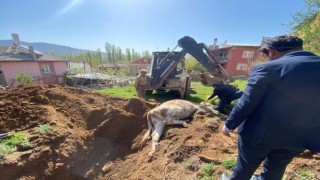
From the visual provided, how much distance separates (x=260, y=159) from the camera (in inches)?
74.7

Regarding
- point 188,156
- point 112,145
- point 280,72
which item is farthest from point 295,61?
point 112,145

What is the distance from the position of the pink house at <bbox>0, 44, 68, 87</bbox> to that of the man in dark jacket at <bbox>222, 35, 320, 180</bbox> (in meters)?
23.1

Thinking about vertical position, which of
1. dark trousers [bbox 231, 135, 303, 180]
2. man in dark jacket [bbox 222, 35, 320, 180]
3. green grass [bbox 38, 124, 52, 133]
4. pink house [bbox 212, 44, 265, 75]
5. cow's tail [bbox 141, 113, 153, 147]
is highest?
pink house [bbox 212, 44, 265, 75]

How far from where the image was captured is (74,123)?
4449 mm

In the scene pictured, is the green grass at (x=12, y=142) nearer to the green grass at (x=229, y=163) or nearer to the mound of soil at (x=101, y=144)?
the mound of soil at (x=101, y=144)

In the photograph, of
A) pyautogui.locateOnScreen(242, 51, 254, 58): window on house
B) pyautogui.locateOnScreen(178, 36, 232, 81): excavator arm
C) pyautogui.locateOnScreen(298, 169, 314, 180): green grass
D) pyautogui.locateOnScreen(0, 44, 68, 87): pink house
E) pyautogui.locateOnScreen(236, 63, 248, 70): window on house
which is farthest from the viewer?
pyautogui.locateOnScreen(236, 63, 248, 70): window on house

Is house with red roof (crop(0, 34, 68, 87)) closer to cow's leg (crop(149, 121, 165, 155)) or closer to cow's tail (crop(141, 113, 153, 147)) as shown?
cow's tail (crop(141, 113, 153, 147))

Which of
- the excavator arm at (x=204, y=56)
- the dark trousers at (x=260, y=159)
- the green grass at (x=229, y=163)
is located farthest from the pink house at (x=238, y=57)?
the dark trousers at (x=260, y=159)

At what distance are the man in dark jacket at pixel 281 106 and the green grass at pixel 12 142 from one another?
3.64 m

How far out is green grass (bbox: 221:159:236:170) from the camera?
2802 millimetres

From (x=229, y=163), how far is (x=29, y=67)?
25.7m

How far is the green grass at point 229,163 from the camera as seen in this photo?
9.19 ft

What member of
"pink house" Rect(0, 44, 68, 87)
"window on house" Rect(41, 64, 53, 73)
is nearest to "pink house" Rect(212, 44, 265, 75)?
"pink house" Rect(0, 44, 68, 87)

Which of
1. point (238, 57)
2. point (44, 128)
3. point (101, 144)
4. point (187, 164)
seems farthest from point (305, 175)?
point (238, 57)
